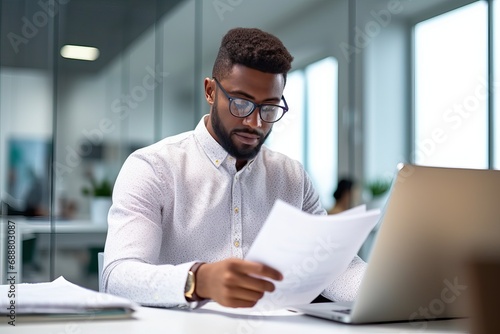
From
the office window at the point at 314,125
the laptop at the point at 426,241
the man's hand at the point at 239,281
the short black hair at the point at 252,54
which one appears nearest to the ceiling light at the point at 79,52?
the office window at the point at 314,125

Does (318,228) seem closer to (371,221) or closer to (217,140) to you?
(371,221)

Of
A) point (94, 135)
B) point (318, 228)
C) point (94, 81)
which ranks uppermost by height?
point (94, 81)

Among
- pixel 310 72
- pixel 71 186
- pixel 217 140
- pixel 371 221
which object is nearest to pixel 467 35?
pixel 310 72

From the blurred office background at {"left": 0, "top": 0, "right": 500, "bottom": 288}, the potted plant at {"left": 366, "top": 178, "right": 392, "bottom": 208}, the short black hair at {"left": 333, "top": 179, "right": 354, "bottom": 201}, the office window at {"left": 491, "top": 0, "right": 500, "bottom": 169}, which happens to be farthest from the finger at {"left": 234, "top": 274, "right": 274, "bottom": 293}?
the potted plant at {"left": 366, "top": 178, "right": 392, "bottom": 208}

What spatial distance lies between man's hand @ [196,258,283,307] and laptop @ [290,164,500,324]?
164 millimetres

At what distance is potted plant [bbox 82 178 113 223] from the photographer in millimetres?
4996

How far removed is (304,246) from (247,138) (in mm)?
790

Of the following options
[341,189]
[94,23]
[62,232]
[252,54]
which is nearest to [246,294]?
[252,54]

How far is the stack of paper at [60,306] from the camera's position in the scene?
3.77 ft

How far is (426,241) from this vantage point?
118 cm

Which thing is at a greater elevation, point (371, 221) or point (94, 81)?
point (94, 81)

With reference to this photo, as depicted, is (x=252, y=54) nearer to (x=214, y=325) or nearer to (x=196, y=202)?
(x=196, y=202)

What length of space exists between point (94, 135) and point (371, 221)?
162 inches

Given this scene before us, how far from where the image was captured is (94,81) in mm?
5043
